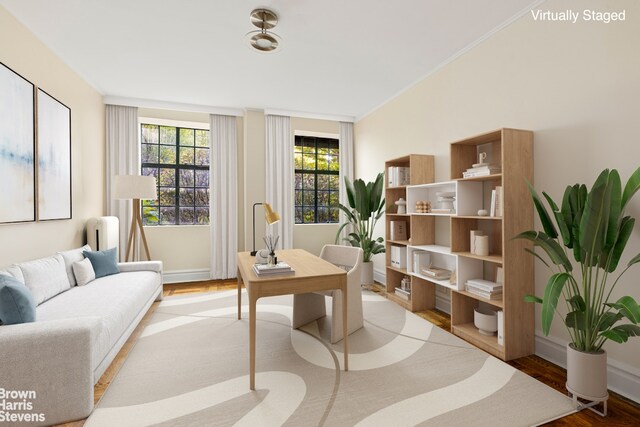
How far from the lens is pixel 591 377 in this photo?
175 centimetres

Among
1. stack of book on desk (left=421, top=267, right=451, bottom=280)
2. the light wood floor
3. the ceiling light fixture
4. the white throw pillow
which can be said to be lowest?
the light wood floor

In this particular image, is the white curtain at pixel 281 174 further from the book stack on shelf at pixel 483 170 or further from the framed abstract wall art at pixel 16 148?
the book stack on shelf at pixel 483 170

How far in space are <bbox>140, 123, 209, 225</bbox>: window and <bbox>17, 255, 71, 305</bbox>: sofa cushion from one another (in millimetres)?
2259

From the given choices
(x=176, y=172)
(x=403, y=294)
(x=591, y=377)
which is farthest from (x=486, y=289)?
(x=176, y=172)

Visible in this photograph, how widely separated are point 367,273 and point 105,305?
323 centimetres

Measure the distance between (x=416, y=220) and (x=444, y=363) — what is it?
1707 mm

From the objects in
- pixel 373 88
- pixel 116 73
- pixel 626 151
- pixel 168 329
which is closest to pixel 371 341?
pixel 168 329

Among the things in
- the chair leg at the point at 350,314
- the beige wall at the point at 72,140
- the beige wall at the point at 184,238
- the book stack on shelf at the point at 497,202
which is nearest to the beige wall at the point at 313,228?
the beige wall at the point at 184,238

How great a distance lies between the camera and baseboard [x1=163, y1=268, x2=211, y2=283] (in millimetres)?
4859

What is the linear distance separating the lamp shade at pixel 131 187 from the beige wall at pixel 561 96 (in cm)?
382

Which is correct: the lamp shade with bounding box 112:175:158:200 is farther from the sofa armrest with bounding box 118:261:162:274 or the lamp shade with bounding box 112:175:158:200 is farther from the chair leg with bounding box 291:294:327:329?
the chair leg with bounding box 291:294:327:329

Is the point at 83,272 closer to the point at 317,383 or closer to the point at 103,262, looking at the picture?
the point at 103,262

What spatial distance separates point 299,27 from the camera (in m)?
2.72

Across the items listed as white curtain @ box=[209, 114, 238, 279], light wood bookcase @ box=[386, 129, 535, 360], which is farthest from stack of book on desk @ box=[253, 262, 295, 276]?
white curtain @ box=[209, 114, 238, 279]
